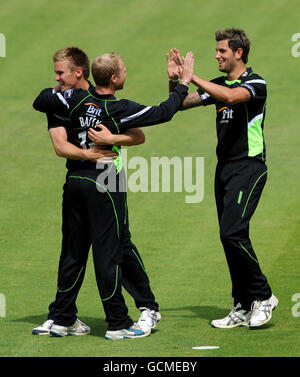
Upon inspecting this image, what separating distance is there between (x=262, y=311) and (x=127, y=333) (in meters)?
1.31

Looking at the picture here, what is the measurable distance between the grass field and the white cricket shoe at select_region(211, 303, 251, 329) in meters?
0.12

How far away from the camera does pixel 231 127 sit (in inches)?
343

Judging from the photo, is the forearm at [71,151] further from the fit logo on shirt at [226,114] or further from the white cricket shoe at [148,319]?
the white cricket shoe at [148,319]

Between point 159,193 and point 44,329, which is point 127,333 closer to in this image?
point 44,329

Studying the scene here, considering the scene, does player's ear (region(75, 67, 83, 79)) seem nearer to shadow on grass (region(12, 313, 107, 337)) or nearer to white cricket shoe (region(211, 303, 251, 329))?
shadow on grass (region(12, 313, 107, 337))

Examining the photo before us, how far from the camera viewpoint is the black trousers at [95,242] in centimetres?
813

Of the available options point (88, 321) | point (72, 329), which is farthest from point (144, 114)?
point (88, 321)

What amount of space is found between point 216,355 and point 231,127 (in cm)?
230

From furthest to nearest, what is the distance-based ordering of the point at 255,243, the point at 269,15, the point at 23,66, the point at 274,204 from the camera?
the point at 269,15
the point at 23,66
the point at 274,204
the point at 255,243

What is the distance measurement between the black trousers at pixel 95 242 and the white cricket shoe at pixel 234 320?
2.95 feet

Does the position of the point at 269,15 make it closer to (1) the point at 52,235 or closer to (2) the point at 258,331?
(1) the point at 52,235

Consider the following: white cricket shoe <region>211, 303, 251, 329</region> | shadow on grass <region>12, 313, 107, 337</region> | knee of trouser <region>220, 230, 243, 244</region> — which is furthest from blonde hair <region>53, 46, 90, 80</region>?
white cricket shoe <region>211, 303, 251, 329</region>

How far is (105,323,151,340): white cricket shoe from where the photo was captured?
8156 millimetres

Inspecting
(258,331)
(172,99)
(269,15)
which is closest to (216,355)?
(258,331)
